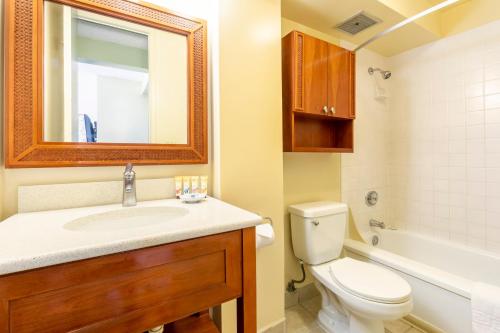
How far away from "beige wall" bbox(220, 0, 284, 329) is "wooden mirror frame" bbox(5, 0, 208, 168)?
192 millimetres

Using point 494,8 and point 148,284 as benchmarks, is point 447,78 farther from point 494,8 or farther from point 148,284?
point 148,284

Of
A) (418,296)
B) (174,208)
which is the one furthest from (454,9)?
(174,208)

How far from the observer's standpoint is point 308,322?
1571 millimetres

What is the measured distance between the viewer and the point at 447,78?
77.4 inches

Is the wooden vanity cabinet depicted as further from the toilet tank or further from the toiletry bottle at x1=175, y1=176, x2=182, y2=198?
the toilet tank

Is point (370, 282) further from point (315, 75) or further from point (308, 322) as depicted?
point (315, 75)

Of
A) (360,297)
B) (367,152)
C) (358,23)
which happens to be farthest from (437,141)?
(360,297)

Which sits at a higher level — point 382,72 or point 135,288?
point 382,72

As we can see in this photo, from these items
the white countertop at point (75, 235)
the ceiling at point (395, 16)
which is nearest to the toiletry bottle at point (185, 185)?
the white countertop at point (75, 235)

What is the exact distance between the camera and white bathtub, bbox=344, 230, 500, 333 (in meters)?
1.28

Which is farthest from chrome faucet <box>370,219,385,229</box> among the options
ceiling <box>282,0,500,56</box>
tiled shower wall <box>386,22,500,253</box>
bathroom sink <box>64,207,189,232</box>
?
bathroom sink <box>64,207,189,232</box>

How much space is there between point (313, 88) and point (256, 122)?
1.73 feet

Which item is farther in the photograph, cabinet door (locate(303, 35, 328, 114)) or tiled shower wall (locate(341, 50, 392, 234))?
tiled shower wall (locate(341, 50, 392, 234))

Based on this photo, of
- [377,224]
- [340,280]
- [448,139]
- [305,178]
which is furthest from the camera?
[377,224]
